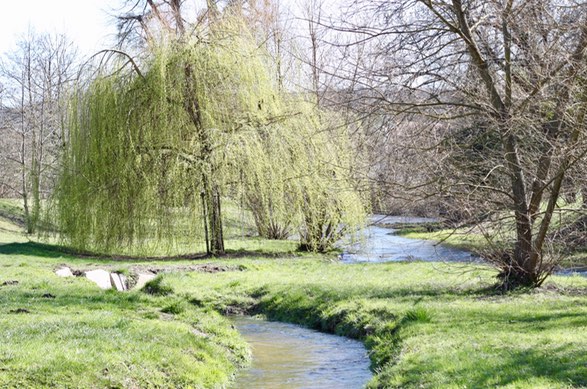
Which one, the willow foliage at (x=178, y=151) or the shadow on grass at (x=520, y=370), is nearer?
the shadow on grass at (x=520, y=370)

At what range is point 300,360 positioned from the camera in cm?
1312

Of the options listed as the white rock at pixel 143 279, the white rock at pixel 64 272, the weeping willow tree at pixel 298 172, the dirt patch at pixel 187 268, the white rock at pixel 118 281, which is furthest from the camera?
the weeping willow tree at pixel 298 172

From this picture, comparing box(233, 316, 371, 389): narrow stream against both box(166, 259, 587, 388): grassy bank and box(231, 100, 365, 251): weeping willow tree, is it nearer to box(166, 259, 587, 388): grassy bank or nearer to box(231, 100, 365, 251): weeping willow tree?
box(166, 259, 587, 388): grassy bank

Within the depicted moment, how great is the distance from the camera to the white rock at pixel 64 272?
2186 cm

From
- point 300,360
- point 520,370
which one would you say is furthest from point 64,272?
point 520,370

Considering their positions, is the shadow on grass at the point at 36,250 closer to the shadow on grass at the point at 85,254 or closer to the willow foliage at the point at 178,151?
the shadow on grass at the point at 85,254

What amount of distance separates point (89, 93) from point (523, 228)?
1757cm

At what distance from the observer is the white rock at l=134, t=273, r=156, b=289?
22.2 metres

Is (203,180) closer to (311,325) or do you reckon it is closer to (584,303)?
(311,325)

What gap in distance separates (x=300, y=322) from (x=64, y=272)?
28.8 feet

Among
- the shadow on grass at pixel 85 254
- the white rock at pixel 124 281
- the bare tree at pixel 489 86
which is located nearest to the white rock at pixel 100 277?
the white rock at pixel 124 281

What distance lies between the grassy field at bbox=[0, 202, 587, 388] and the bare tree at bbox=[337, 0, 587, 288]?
192 centimetres

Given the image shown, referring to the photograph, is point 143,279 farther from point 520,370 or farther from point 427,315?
point 520,370

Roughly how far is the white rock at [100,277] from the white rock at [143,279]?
0.86 meters
